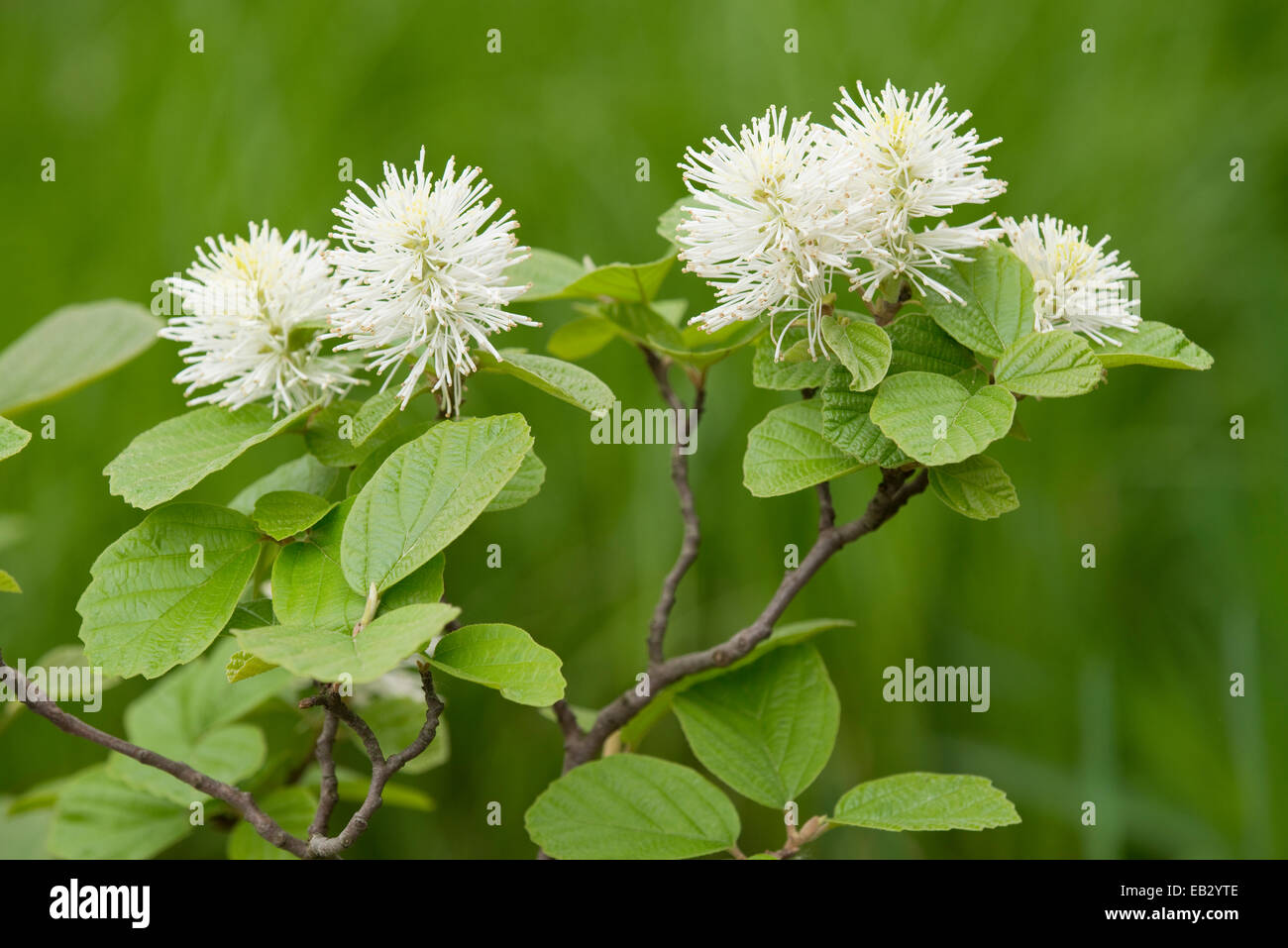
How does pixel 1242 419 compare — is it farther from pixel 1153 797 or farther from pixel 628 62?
pixel 628 62

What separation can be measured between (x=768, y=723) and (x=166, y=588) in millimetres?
352

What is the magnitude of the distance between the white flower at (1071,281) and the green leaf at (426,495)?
0.93ft

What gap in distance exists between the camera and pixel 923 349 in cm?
58

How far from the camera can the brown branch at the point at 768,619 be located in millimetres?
607

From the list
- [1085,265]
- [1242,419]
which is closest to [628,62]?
[1242,419]

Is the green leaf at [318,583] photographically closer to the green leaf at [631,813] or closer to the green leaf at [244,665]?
the green leaf at [244,665]

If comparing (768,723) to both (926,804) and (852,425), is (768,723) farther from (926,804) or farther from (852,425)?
(852,425)

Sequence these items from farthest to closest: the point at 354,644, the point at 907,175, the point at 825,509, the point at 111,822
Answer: the point at 111,822 < the point at 825,509 < the point at 907,175 < the point at 354,644

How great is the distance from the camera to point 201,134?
159 centimetres

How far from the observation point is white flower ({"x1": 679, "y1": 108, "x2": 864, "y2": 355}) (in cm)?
53

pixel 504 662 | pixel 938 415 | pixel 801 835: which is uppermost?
pixel 938 415

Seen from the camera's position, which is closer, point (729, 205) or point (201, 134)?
point (729, 205)

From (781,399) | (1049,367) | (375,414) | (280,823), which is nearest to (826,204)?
(1049,367)

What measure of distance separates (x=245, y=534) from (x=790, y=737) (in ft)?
1.09
